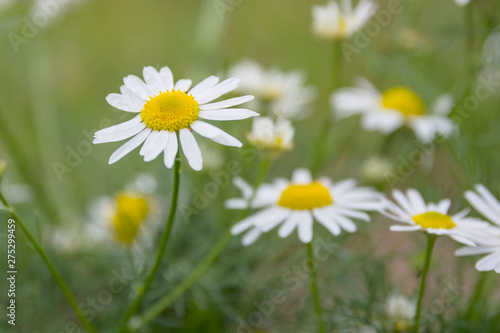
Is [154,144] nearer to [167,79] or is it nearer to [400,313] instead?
[167,79]

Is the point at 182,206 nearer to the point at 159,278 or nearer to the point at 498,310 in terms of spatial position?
the point at 159,278

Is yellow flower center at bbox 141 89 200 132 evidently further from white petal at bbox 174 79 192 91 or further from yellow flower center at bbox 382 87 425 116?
Result: yellow flower center at bbox 382 87 425 116

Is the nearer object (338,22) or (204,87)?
(204,87)

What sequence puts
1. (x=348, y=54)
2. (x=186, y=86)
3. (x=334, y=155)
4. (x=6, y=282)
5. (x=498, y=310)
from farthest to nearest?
(x=348, y=54) < (x=334, y=155) < (x=6, y=282) < (x=498, y=310) < (x=186, y=86)

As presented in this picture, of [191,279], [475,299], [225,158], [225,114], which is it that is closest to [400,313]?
[475,299]

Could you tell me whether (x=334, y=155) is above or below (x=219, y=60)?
below

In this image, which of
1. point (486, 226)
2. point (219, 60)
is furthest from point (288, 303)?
point (219, 60)
